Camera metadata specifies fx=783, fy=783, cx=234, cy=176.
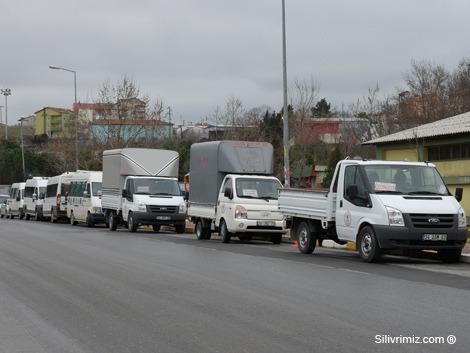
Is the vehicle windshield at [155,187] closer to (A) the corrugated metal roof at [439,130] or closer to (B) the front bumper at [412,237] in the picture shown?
(A) the corrugated metal roof at [439,130]

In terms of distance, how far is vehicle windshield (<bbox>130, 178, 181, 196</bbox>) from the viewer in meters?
30.6

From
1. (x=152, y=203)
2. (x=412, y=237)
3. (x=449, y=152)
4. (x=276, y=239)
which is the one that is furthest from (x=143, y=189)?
(x=412, y=237)

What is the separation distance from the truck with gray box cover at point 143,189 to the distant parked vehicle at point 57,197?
9.30 metres

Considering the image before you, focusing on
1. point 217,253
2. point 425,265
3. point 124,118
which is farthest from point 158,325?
point 124,118

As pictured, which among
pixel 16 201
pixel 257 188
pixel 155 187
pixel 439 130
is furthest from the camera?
pixel 16 201

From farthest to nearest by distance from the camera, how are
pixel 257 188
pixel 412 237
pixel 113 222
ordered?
1. pixel 113 222
2. pixel 257 188
3. pixel 412 237

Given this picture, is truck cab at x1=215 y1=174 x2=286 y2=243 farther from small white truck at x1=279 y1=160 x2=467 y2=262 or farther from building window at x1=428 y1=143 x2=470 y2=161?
building window at x1=428 y1=143 x2=470 y2=161

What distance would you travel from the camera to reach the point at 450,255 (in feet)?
53.1

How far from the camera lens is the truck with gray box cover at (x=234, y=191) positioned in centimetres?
2262

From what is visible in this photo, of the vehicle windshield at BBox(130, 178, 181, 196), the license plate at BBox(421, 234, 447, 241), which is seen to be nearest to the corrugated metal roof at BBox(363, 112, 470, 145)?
the vehicle windshield at BBox(130, 178, 181, 196)

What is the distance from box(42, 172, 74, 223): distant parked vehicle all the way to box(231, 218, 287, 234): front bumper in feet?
67.7

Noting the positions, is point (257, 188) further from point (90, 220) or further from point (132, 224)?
point (90, 220)

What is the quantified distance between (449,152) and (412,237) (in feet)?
76.5

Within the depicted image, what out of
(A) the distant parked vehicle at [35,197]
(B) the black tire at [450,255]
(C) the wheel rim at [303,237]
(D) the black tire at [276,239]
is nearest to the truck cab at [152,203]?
(D) the black tire at [276,239]
